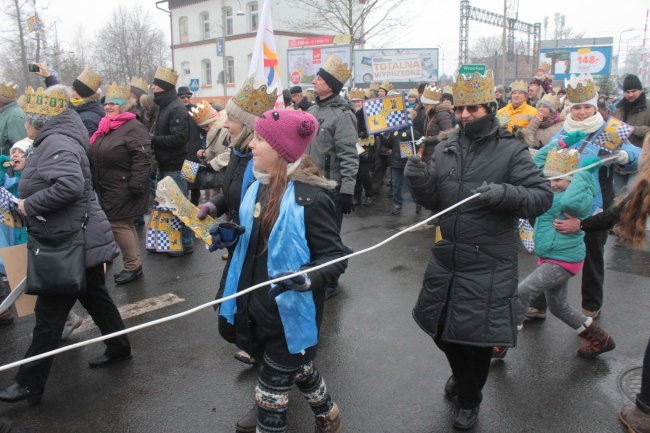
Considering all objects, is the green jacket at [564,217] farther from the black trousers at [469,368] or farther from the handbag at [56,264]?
the handbag at [56,264]

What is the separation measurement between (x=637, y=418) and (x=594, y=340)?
0.96 meters

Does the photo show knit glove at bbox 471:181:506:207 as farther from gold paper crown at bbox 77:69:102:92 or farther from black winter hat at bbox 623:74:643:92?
black winter hat at bbox 623:74:643:92

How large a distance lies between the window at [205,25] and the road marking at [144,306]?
129 ft

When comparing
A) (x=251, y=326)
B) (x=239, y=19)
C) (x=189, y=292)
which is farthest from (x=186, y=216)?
(x=239, y=19)

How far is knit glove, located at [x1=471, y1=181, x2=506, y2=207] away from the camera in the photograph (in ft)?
8.94

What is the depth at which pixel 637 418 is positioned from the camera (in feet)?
10.0

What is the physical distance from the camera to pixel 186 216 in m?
5.63

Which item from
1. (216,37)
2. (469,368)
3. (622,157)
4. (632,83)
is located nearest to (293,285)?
(469,368)

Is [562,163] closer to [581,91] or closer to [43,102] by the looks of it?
[581,91]

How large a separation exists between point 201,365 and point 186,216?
200cm

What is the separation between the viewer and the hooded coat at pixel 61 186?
136 inches

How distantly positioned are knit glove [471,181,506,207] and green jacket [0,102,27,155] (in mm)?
5425

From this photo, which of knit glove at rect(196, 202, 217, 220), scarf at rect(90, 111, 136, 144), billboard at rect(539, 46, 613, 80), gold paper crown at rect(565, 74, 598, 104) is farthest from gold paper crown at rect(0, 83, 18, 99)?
billboard at rect(539, 46, 613, 80)

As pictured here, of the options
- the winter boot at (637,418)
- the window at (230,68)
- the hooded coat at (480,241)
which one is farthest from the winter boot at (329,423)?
the window at (230,68)
